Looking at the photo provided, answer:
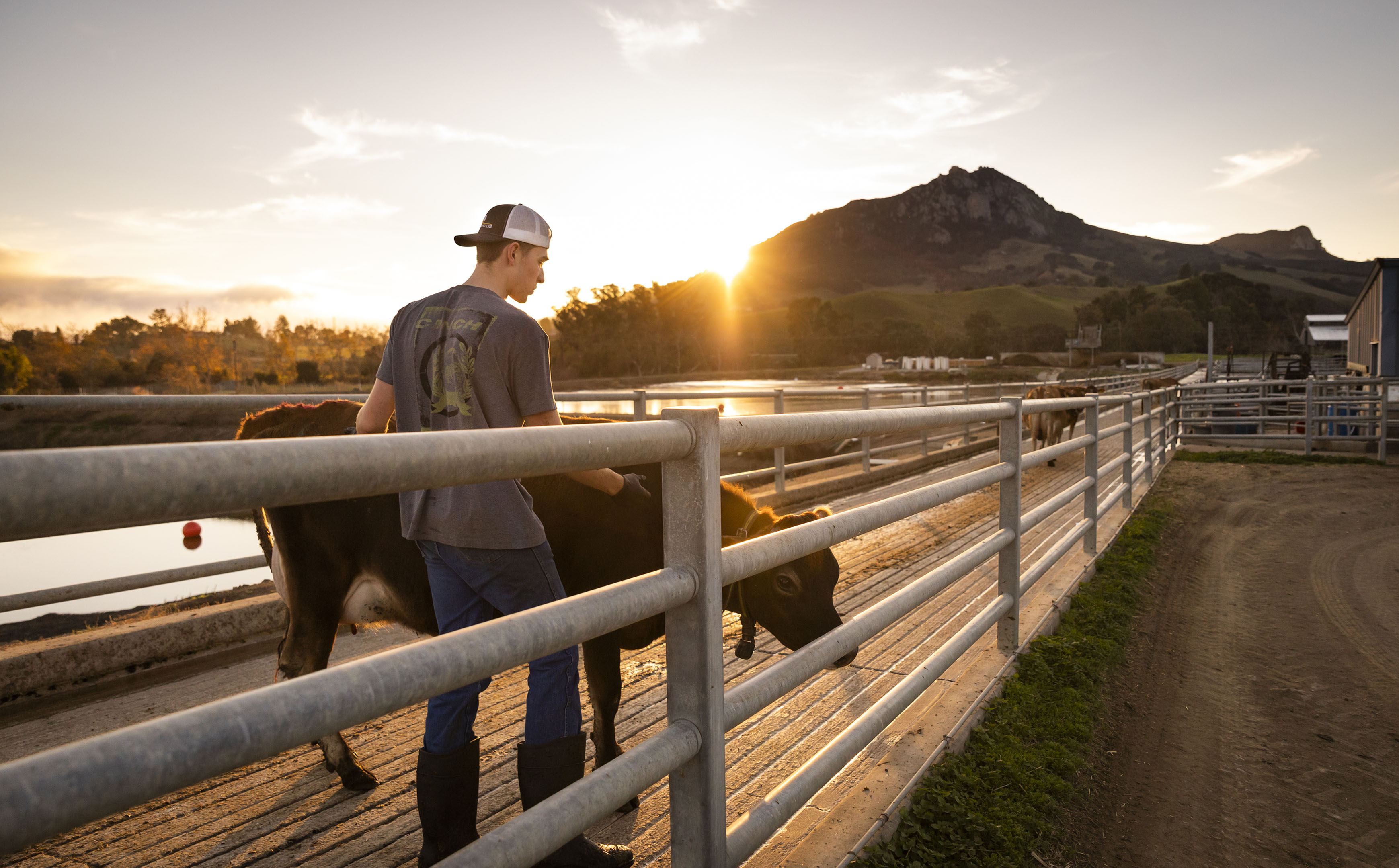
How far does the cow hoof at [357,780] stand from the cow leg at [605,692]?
2.90 feet

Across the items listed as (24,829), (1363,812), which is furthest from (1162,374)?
(24,829)

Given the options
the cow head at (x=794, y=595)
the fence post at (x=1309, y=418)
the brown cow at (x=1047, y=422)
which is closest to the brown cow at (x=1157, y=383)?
the fence post at (x=1309, y=418)

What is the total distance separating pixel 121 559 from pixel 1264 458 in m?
23.5

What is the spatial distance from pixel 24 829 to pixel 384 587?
231 centimetres

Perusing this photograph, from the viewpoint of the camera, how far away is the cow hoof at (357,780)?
115 inches

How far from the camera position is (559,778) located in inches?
86.0

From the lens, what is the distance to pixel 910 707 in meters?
3.54

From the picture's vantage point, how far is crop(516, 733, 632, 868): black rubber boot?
2158mm

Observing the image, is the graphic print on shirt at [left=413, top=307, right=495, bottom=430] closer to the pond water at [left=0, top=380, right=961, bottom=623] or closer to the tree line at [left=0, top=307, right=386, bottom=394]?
the pond water at [left=0, top=380, right=961, bottom=623]

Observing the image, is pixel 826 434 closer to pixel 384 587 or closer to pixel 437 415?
pixel 437 415

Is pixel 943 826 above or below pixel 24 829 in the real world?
below

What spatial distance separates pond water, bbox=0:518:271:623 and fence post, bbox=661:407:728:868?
39.2 ft

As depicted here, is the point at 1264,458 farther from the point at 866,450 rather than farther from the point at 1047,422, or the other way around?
the point at 866,450

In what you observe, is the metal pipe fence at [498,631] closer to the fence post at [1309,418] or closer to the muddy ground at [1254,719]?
the muddy ground at [1254,719]
